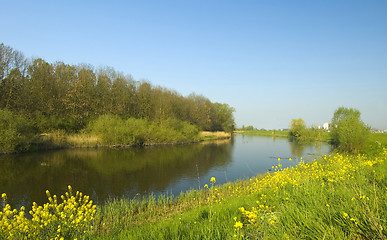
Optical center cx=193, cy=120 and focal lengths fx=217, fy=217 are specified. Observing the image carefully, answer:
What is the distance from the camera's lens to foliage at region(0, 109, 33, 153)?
2053 cm

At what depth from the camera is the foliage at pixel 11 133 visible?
20.5 meters

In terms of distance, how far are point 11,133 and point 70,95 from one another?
1252 centimetres

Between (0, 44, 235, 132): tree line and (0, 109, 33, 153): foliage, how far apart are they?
16.9 ft

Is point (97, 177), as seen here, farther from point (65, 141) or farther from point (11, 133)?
point (65, 141)

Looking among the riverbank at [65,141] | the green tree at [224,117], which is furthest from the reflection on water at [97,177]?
the green tree at [224,117]

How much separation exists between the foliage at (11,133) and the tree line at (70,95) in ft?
16.9

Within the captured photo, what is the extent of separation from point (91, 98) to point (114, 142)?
28.5 ft

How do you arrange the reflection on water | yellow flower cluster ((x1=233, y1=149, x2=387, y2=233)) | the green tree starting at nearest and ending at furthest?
yellow flower cluster ((x1=233, y1=149, x2=387, y2=233)), the reflection on water, the green tree

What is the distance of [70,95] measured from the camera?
3206 cm

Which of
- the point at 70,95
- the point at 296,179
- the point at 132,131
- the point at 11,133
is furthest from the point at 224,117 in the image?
the point at 296,179

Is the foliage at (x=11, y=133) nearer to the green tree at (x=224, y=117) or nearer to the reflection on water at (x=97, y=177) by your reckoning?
the reflection on water at (x=97, y=177)

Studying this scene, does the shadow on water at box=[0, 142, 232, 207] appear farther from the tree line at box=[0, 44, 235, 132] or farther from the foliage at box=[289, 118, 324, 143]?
the tree line at box=[0, 44, 235, 132]

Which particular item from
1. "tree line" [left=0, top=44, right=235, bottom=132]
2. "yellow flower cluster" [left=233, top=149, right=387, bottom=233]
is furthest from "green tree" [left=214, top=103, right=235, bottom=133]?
"yellow flower cluster" [left=233, top=149, right=387, bottom=233]

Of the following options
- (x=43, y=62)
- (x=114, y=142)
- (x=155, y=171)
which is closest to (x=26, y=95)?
(x=43, y=62)
